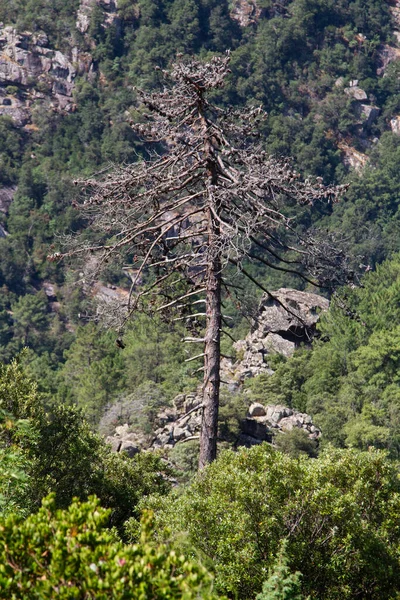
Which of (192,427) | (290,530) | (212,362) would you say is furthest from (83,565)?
(192,427)

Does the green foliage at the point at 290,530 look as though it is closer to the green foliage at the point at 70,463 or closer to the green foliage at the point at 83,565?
the green foliage at the point at 83,565

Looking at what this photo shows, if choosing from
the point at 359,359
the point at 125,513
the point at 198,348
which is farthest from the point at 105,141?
the point at 125,513

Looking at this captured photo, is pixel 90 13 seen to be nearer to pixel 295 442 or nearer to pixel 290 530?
pixel 295 442

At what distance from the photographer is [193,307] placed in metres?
49.3

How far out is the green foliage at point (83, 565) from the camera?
4.18 m

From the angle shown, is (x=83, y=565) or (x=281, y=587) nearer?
(x=83, y=565)

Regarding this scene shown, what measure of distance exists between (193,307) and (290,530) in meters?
42.5

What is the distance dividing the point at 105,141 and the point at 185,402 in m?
73.8

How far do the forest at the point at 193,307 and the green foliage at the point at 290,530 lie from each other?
0.02 m

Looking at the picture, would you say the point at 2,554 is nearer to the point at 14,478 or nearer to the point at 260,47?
the point at 14,478

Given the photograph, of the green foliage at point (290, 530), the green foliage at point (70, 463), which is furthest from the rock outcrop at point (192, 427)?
the green foliage at point (290, 530)

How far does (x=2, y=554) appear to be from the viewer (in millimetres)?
4383

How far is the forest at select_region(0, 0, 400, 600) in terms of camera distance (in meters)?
6.77

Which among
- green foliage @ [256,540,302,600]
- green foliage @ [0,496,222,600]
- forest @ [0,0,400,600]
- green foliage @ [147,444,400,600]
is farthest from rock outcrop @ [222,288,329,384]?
green foliage @ [0,496,222,600]
